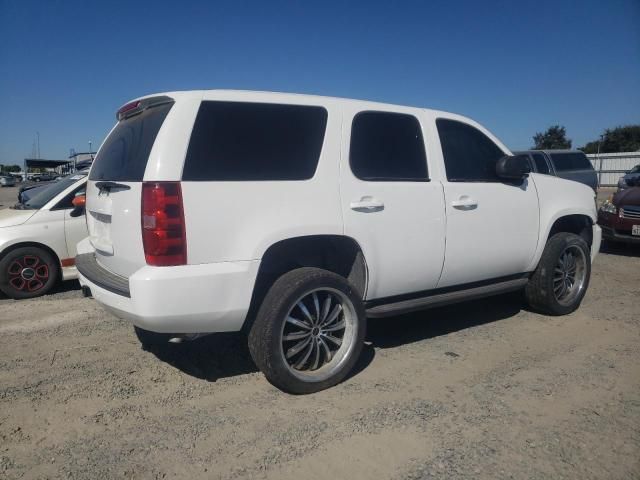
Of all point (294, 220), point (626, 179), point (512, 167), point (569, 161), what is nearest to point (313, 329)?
point (294, 220)

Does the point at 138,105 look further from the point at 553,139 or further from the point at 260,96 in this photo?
the point at 553,139

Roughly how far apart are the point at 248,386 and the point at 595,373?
2.58m

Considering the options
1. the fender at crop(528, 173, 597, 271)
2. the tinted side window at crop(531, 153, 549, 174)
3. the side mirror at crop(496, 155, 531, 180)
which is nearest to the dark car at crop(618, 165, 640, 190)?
the tinted side window at crop(531, 153, 549, 174)

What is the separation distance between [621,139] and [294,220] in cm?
7577

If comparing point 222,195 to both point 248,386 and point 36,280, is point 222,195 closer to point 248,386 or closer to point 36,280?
point 248,386

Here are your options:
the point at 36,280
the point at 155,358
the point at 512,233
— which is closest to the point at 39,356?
the point at 155,358

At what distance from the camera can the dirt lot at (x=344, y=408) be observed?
256 centimetres

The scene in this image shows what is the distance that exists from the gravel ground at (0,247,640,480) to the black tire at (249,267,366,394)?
A: 0.46 feet

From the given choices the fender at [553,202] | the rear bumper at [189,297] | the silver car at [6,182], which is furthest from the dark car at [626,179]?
the silver car at [6,182]

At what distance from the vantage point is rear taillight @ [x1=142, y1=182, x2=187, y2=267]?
2.82 metres

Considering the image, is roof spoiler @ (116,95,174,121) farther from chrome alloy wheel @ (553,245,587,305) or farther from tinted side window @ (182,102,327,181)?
chrome alloy wheel @ (553,245,587,305)

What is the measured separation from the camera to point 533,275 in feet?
16.1

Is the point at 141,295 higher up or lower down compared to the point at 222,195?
lower down

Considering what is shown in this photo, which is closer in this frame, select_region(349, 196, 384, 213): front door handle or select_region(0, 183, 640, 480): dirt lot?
select_region(0, 183, 640, 480): dirt lot
